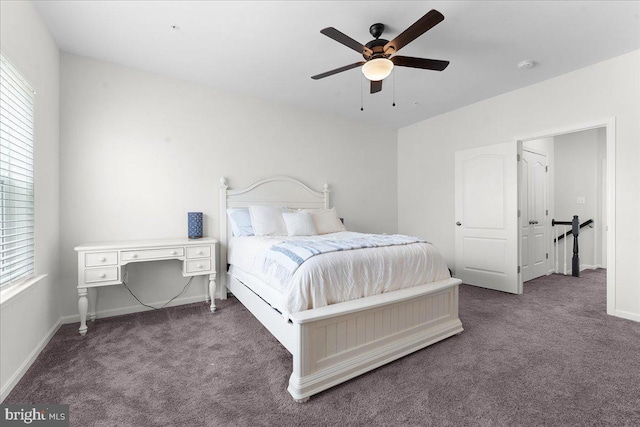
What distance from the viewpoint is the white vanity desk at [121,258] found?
8.26 ft

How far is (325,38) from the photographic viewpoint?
2559 millimetres

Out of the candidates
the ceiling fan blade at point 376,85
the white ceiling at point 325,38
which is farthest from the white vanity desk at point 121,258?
the ceiling fan blade at point 376,85

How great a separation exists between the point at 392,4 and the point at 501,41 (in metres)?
1.20

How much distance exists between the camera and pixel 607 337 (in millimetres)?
2422

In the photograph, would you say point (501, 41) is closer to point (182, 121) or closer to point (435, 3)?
Answer: point (435, 3)

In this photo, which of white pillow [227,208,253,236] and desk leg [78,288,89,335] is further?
white pillow [227,208,253,236]

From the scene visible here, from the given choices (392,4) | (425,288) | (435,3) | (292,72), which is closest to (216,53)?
(292,72)

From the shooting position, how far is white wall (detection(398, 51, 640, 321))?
9.24ft

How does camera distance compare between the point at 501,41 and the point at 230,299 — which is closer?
the point at 501,41

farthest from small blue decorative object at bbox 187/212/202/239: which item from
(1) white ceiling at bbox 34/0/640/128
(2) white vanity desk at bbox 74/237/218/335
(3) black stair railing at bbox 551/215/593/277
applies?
(3) black stair railing at bbox 551/215/593/277

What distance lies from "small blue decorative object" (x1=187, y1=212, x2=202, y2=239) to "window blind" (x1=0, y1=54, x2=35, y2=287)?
1.33m

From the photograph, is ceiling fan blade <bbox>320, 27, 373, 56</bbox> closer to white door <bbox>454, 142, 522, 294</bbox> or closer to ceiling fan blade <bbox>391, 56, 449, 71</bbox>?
ceiling fan blade <bbox>391, 56, 449, 71</bbox>

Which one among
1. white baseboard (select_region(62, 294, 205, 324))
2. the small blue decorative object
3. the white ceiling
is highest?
the white ceiling

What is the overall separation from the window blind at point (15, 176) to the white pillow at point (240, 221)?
1.70 metres
